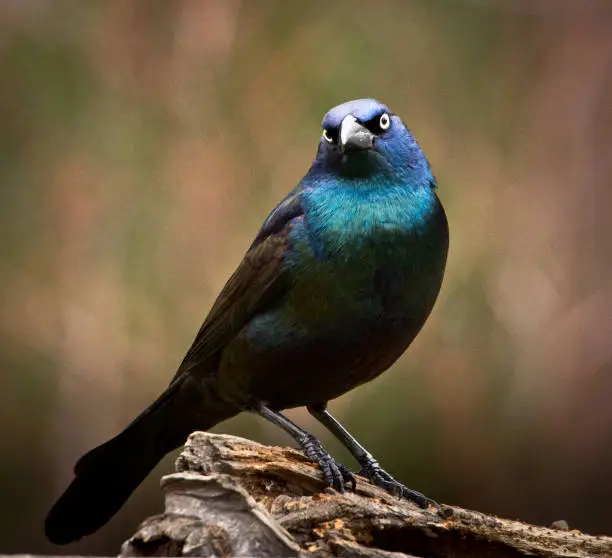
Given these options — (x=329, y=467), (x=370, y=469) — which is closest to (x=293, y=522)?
(x=329, y=467)

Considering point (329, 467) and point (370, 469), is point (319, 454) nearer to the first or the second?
point (329, 467)

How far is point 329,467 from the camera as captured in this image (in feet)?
10.1

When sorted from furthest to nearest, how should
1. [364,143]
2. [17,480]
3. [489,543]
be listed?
[17,480] → [364,143] → [489,543]

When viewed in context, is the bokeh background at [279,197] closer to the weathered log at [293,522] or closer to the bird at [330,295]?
the bird at [330,295]

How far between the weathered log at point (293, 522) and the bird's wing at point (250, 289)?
1.28ft

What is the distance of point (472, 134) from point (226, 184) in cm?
109

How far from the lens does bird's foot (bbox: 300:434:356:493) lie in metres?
3.02

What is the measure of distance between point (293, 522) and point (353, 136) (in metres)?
1.12

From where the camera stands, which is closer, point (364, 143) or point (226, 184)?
point (364, 143)

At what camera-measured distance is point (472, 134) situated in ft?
15.6

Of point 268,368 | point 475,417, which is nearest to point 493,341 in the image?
point 475,417

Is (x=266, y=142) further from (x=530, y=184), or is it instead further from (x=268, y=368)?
(x=268, y=368)

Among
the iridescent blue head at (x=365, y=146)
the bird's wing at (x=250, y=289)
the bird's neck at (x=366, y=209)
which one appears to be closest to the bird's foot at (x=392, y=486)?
the bird's wing at (x=250, y=289)

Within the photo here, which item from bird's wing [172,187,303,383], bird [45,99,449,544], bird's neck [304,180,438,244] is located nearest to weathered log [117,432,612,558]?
bird [45,99,449,544]
